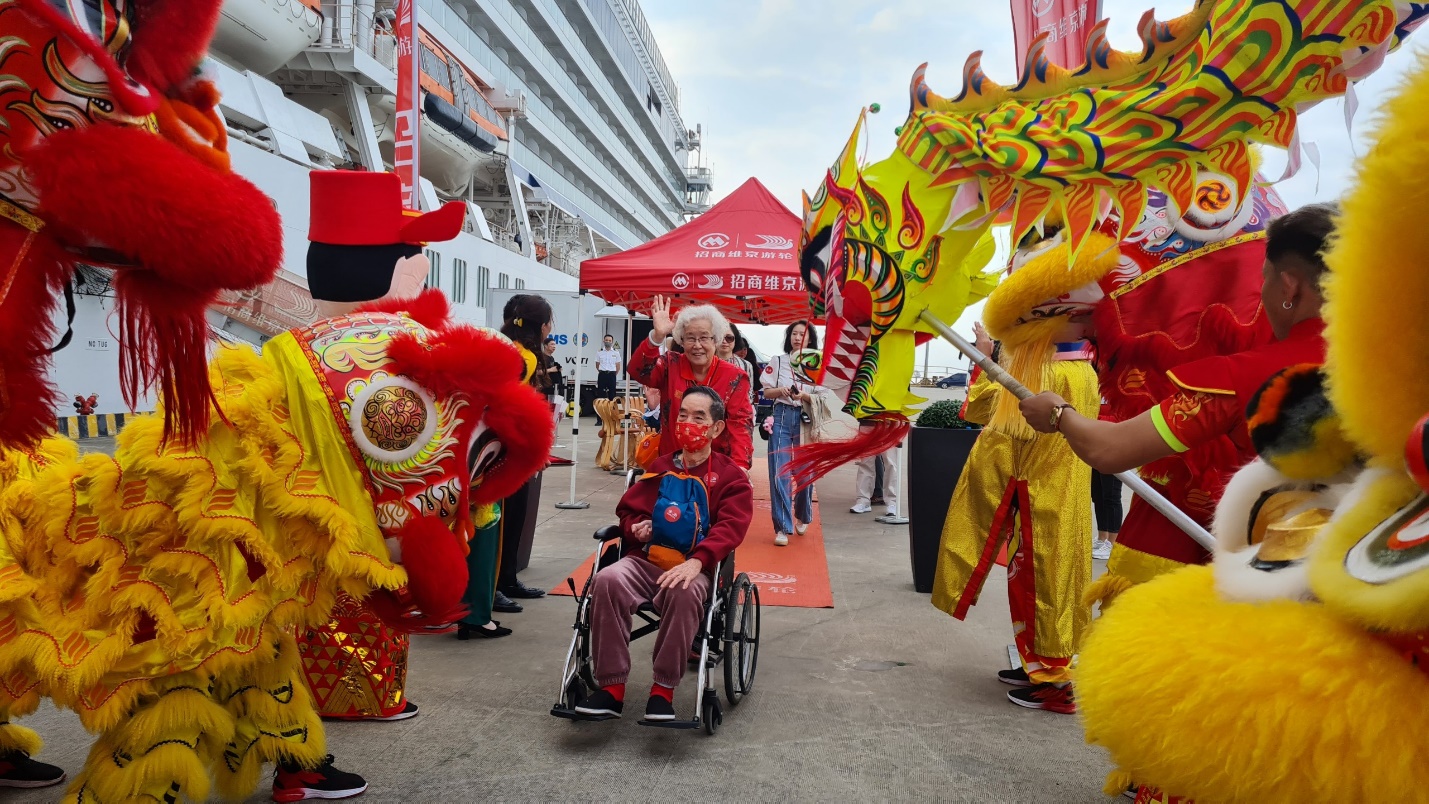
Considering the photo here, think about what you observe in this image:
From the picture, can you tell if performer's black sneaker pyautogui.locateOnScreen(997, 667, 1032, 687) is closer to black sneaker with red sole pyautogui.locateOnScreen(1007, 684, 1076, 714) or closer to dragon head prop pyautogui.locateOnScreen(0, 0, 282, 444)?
black sneaker with red sole pyautogui.locateOnScreen(1007, 684, 1076, 714)

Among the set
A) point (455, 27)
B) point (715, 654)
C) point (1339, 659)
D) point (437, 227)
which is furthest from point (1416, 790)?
point (455, 27)

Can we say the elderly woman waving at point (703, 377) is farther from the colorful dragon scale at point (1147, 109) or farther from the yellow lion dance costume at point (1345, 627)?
the yellow lion dance costume at point (1345, 627)

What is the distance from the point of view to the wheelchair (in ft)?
9.38


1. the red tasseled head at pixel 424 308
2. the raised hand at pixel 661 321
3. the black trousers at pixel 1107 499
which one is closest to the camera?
the red tasseled head at pixel 424 308

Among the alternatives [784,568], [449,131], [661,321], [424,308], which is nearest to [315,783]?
[424,308]

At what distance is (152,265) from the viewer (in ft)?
4.30

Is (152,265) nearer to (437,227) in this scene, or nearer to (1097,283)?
(437,227)

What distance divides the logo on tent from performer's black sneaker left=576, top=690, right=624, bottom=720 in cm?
525

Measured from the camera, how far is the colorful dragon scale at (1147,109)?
1.60 metres

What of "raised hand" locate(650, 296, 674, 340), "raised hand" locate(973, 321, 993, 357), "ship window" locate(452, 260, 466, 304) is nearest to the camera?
"raised hand" locate(973, 321, 993, 357)

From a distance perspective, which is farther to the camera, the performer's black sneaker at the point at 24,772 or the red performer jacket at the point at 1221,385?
the performer's black sneaker at the point at 24,772

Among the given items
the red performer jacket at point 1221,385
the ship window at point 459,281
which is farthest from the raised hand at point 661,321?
the ship window at point 459,281

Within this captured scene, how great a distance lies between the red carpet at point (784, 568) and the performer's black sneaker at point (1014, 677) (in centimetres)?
135

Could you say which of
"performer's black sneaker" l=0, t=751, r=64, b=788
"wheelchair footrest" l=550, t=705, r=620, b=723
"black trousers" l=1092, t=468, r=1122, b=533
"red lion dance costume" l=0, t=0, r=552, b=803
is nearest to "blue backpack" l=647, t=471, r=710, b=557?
"wheelchair footrest" l=550, t=705, r=620, b=723
